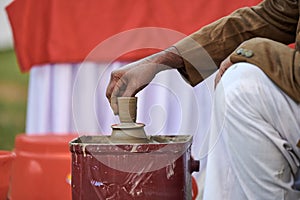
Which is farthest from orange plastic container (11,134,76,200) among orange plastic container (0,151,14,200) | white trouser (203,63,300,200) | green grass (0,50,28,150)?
green grass (0,50,28,150)

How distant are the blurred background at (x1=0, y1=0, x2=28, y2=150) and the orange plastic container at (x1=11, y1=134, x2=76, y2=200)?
2.94 ft

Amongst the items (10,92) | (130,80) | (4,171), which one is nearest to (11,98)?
(10,92)

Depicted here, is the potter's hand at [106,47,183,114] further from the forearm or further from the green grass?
the green grass

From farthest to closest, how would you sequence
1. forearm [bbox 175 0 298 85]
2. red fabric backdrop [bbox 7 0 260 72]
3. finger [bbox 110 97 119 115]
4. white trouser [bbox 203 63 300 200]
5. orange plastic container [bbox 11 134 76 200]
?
red fabric backdrop [bbox 7 0 260 72] < orange plastic container [bbox 11 134 76 200] < forearm [bbox 175 0 298 85] < finger [bbox 110 97 119 115] < white trouser [bbox 203 63 300 200]

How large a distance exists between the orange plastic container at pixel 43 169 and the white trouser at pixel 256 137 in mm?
582

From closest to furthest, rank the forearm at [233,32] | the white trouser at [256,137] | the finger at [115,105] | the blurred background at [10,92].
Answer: the white trouser at [256,137] < the finger at [115,105] < the forearm at [233,32] < the blurred background at [10,92]

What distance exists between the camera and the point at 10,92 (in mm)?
2242

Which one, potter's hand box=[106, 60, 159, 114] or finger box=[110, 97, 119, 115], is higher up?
potter's hand box=[106, 60, 159, 114]

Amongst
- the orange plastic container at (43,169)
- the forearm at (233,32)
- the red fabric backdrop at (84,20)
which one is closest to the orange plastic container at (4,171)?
the orange plastic container at (43,169)

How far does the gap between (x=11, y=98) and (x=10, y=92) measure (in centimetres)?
3

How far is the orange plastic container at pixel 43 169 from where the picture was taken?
127 centimetres

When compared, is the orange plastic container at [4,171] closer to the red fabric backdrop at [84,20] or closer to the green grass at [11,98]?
the red fabric backdrop at [84,20]

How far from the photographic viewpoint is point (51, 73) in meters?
1.72

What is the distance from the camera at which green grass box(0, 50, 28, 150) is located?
2238 millimetres
